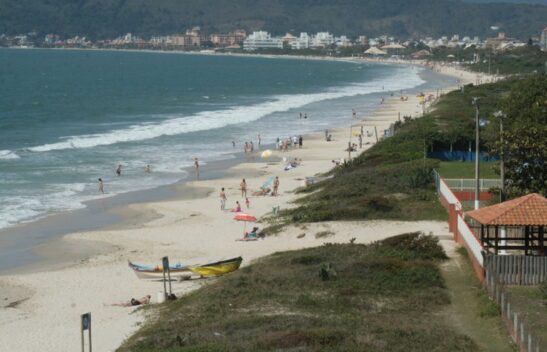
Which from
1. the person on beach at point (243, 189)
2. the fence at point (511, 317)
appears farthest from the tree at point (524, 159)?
the person on beach at point (243, 189)

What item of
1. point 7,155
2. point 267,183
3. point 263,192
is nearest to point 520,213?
point 263,192

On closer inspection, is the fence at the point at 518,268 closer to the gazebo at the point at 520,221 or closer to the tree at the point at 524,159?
the gazebo at the point at 520,221

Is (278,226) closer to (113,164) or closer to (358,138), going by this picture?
(113,164)

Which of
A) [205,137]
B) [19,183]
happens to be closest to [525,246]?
[19,183]

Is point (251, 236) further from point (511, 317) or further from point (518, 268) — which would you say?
point (511, 317)

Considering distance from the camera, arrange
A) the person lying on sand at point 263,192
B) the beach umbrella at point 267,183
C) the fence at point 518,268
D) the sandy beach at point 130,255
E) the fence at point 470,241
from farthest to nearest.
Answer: the beach umbrella at point 267,183 → the person lying on sand at point 263,192 → the sandy beach at point 130,255 → the fence at point 470,241 → the fence at point 518,268

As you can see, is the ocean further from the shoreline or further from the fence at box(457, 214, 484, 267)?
the fence at box(457, 214, 484, 267)
